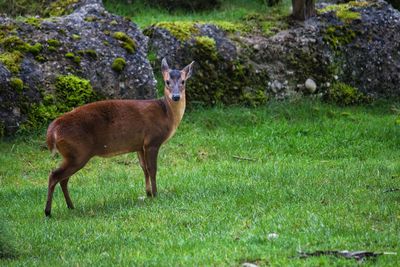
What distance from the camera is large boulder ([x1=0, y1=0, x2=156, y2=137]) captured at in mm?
12492

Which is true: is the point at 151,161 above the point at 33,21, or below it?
below

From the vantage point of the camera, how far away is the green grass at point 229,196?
6.73 meters

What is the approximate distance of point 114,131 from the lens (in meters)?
9.31

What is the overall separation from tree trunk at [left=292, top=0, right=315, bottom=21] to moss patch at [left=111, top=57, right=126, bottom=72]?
4.10 metres

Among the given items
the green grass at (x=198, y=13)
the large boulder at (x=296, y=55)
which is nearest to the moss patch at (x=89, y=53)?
the large boulder at (x=296, y=55)

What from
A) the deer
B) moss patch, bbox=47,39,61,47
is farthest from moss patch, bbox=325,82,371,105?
the deer

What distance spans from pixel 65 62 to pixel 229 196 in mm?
5354

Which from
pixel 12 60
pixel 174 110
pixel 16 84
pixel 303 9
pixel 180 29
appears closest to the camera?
pixel 174 110

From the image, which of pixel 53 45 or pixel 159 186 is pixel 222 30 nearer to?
pixel 53 45

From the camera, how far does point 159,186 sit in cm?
1011

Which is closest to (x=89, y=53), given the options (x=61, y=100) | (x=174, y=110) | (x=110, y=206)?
(x=61, y=100)

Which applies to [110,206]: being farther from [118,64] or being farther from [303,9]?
[303,9]

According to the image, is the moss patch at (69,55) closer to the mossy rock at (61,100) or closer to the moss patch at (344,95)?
the mossy rock at (61,100)

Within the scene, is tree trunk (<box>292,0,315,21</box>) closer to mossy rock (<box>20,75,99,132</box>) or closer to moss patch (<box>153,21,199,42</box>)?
moss patch (<box>153,21,199,42</box>)
